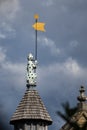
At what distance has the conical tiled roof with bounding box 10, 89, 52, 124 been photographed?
5975 cm

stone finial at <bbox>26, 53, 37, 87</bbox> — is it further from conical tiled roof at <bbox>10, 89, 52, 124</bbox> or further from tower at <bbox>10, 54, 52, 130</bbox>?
conical tiled roof at <bbox>10, 89, 52, 124</bbox>

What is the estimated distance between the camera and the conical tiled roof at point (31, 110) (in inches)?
2352

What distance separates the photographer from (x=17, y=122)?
2362 inches

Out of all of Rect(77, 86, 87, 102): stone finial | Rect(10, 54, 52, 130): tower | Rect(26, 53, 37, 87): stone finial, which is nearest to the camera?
Rect(77, 86, 87, 102): stone finial

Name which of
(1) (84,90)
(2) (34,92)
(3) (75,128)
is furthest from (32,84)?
(3) (75,128)

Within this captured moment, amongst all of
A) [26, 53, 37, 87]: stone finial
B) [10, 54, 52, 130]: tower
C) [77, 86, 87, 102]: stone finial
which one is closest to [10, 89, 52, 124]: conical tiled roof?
[10, 54, 52, 130]: tower

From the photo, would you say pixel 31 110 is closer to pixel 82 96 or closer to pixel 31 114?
pixel 31 114

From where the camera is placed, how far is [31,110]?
60.2 meters

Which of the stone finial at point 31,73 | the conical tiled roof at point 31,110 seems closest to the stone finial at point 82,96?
the conical tiled roof at point 31,110

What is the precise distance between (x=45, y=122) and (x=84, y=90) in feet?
31.3

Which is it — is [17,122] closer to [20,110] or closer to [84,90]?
[20,110]

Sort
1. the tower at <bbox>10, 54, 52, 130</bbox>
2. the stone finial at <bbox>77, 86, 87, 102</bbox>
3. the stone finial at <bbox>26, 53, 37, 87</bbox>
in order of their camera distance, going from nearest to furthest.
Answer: the stone finial at <bbox>77, 86, 87, 102</bbox> < the tower at <bbox>10, 54, 52, 130</bbox> < the stone finial at <bbox>26, 53, 37, 87</bbox>

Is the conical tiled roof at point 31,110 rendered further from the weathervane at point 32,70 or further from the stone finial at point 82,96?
the stone finial at point 82,96

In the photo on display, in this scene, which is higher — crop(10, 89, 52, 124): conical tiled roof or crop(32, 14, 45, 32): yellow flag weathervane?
crop(32, 14, 45, 32): yellow flag weathervane
